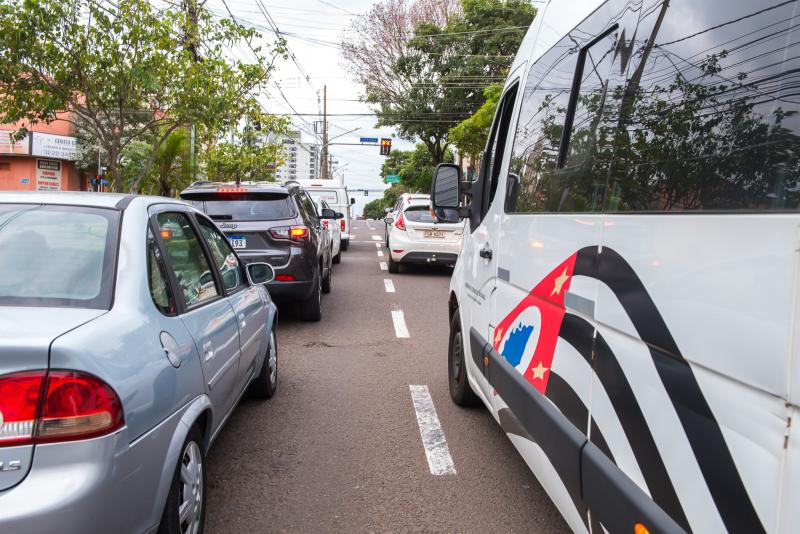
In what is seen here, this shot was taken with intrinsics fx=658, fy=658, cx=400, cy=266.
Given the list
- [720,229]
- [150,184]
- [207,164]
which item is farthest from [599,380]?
[207,164]

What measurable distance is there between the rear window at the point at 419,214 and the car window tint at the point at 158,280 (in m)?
10.3

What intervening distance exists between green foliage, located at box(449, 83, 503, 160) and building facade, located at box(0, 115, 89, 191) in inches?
769

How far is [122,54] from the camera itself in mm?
9625

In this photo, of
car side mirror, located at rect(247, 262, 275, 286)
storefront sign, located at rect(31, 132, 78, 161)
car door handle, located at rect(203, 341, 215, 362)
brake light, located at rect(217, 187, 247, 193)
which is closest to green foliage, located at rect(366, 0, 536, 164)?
storefront sign, located at rect(31, 132, 78, 161)

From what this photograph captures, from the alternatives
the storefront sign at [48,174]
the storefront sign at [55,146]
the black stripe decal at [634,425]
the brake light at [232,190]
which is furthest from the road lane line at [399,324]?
the storefront sign at [48,174]

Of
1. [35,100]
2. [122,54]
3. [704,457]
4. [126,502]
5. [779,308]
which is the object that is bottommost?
[126,502]

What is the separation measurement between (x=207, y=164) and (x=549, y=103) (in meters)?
17.5

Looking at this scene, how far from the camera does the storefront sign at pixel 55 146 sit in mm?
30719

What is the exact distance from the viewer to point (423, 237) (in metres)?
13.0

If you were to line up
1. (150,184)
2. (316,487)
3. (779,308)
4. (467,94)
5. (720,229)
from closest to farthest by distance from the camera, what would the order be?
1. (779,308)
2. (720,229)
3. (316,487)
4. (150,184)
5. (467,94)

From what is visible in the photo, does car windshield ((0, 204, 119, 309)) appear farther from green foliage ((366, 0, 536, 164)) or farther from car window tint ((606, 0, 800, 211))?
green foliage ((366, 0, 536, 164))

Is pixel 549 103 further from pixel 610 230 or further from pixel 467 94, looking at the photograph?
pixel 467 94

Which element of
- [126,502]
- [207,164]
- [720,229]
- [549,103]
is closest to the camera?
[720,229]

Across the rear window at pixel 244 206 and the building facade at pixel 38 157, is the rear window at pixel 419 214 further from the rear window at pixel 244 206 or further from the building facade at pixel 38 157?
the building facade at pixel 38 157
